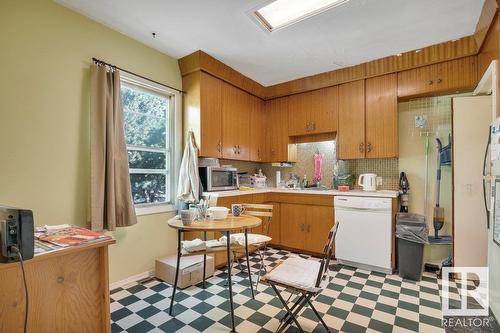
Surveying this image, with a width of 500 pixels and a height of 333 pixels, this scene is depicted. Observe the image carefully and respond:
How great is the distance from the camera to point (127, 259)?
2.55 meters

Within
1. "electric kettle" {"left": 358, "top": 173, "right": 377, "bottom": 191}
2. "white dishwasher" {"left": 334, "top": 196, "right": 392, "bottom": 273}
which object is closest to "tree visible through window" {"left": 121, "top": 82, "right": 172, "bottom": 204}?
"white dishwasher" {"left": 334, "top": 196, "right": 392, "bottom": 273}

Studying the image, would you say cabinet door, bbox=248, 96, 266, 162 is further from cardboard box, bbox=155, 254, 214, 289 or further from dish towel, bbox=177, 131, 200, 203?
cardboard box, bbox=155, 254, 214, 289

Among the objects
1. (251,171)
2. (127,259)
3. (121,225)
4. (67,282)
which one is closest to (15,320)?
(67,282)

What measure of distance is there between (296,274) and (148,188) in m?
1.97

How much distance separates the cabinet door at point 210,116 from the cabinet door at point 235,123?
0.11m

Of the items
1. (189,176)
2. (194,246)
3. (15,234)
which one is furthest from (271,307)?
(15,234)

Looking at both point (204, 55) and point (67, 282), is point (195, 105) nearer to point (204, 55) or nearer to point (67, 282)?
point (204, 55)

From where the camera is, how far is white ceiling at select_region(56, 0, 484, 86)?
2129 millimetres

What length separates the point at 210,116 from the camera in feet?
10.4

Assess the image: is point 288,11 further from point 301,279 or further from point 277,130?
point 301,279

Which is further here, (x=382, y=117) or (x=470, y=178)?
(x=382, y=117)

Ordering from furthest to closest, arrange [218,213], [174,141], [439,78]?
[174,141], [439,78], [218,213]

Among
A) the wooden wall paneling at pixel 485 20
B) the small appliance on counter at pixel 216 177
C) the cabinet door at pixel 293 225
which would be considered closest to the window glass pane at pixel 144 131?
the small appliance on counter at pixel 216 177

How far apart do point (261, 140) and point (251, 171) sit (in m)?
0.59
